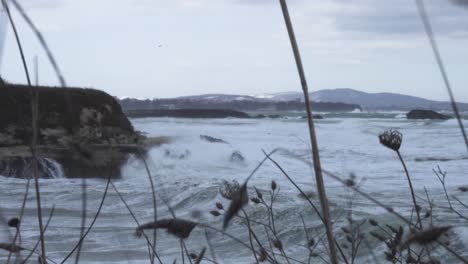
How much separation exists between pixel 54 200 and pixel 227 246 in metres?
3.32

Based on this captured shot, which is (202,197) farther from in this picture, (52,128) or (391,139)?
(391,139)

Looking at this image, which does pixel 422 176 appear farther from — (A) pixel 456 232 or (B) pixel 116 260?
(B) pixel 116 260

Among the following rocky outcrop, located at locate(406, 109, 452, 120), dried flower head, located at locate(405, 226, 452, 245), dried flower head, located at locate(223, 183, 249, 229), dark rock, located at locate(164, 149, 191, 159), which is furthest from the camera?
rocky outcrop, located at locate(406, 109, 452, 120)

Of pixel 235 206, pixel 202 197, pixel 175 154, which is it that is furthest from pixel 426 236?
pixel 175 154

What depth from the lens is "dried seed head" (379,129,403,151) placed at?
126cm

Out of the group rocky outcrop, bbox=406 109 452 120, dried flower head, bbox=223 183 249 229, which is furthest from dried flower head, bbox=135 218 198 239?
rocky outcrop, bbox=406 109 452 120

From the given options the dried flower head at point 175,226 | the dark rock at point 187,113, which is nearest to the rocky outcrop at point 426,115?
the dark rock at point 187,113

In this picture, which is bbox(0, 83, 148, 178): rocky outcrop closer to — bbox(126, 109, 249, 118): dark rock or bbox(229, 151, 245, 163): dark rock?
bbox(229, 151, 245, 163): dark rock

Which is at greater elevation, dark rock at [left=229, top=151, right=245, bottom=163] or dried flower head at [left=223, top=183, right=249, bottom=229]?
dried flower head at [left=223, top=183, right=249, bottom=229]

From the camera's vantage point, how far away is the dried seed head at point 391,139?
49.6 inches

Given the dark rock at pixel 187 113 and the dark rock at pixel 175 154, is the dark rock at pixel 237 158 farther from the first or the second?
the dark rock at pixel 187 113

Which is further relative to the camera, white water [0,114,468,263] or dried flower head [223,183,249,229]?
white water [0,114,468,263]

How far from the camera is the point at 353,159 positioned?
56.7 feet

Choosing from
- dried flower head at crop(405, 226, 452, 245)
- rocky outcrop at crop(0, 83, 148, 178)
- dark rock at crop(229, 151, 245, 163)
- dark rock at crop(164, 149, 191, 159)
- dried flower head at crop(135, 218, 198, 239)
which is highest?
dried flower head at crop(405, 226, 452, 245)
